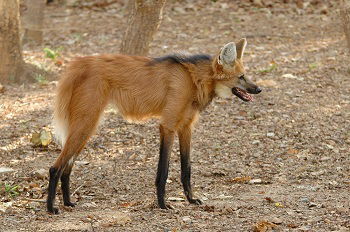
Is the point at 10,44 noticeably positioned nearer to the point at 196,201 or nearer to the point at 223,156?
the point at 223,156

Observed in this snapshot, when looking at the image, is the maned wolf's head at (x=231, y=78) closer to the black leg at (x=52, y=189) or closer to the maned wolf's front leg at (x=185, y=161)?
the maned wolf's front leg at (x=185, y=161)

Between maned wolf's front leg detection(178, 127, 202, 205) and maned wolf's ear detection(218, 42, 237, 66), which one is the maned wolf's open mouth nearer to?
maned wolf's ear detection(218, 42, 237, 66)

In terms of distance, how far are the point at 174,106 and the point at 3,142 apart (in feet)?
6.94

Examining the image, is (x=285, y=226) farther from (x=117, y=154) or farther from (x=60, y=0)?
(x=60, y=0)

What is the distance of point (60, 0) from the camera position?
44.7 feet

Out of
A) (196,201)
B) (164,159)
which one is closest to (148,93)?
(164,159)

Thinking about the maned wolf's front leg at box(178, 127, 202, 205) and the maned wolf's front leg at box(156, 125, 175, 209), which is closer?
the maned wolf's front leg at box(156, 125, 175, 209)

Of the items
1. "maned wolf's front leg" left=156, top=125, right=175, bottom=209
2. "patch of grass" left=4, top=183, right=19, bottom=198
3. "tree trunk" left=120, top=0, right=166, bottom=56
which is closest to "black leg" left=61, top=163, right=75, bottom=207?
"patch of grass" left=4, top=183, right=19, bottom=198

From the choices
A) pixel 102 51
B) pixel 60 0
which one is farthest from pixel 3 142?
pixel 60 0

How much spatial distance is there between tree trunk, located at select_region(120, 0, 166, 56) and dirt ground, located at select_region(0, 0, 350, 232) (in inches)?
31.2

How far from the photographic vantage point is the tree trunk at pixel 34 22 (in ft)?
34.3

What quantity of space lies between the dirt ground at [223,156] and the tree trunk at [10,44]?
0.82 feet

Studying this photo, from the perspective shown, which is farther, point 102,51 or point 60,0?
point 60,0

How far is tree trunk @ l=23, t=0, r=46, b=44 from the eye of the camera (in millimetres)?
10461
